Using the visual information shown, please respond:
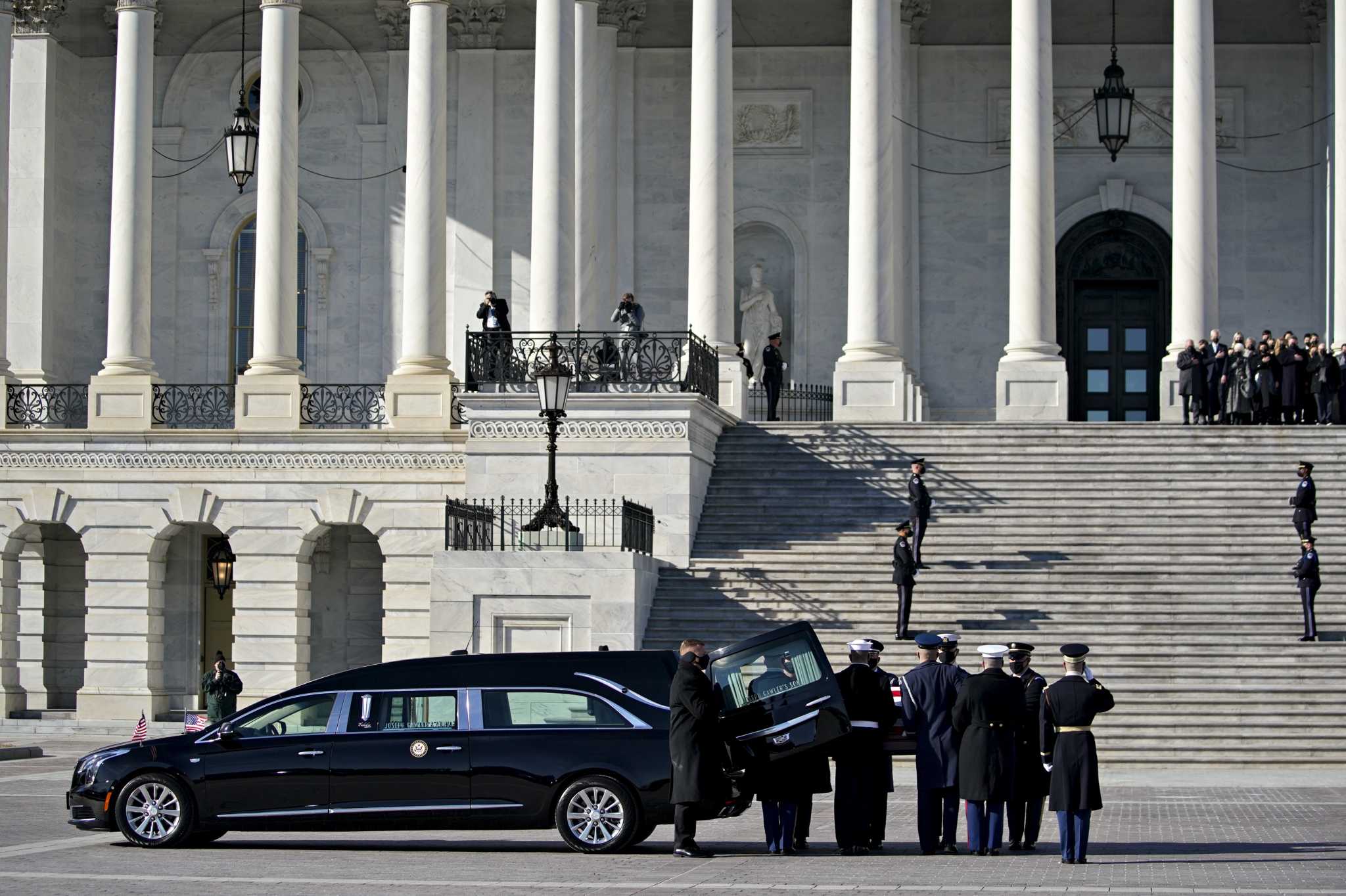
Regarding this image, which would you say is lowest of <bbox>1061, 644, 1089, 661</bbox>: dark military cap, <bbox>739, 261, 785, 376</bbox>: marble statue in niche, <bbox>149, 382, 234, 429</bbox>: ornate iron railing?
<bbox>1061, 644, 1089, 661</bbox>: dark military cap

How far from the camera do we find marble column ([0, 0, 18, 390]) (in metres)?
40.5

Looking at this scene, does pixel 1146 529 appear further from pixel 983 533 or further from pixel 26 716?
pixel 26 716

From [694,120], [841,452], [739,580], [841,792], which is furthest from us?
[694,120]

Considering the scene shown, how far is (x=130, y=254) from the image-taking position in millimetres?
40312

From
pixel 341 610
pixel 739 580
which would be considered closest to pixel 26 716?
pixel 341 610

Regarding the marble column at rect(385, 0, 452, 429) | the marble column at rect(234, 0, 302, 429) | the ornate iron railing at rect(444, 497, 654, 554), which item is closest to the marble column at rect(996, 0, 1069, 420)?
the ornate iron railing at rect(444, 497, 654, 554)

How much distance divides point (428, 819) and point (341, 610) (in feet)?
74.6

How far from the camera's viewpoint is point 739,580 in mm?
31391

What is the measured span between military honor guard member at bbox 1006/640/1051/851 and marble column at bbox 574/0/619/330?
19087 millimetres

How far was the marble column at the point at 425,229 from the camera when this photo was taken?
39.5 meters

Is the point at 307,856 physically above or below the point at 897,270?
below

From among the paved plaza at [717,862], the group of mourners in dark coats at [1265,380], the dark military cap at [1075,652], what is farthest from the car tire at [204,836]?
the group of mourners in dark coats at [1265,380]

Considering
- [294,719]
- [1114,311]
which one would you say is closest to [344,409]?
[1114,311]

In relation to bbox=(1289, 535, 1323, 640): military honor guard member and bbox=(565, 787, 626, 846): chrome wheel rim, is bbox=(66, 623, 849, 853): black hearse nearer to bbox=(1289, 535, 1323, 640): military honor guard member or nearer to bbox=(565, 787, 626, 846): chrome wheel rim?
bbox=(565, 787, 626, 846): chrome wheel rim
